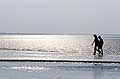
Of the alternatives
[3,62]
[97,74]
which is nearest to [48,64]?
[3,62]

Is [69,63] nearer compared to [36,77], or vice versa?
[36,77]

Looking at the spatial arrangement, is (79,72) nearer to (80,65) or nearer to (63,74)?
(63,74)

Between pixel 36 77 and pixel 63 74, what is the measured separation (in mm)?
1463

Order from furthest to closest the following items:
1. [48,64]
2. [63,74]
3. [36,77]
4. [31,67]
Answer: [48,64], [31,67], [63,74], [36,77]

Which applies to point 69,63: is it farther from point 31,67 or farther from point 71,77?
point 71,77

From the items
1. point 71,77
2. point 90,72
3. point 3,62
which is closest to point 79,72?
point 90,72

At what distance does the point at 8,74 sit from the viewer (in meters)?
15.4

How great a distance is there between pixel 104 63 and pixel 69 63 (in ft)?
6.11

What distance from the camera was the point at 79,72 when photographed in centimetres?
1648

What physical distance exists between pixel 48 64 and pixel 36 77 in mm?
4378

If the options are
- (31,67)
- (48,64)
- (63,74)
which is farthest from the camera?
(48,64)

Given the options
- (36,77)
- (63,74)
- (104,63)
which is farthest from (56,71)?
(104,63)

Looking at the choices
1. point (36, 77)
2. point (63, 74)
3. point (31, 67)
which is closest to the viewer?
point (36, 77)

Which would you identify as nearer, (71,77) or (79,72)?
(71,77)
